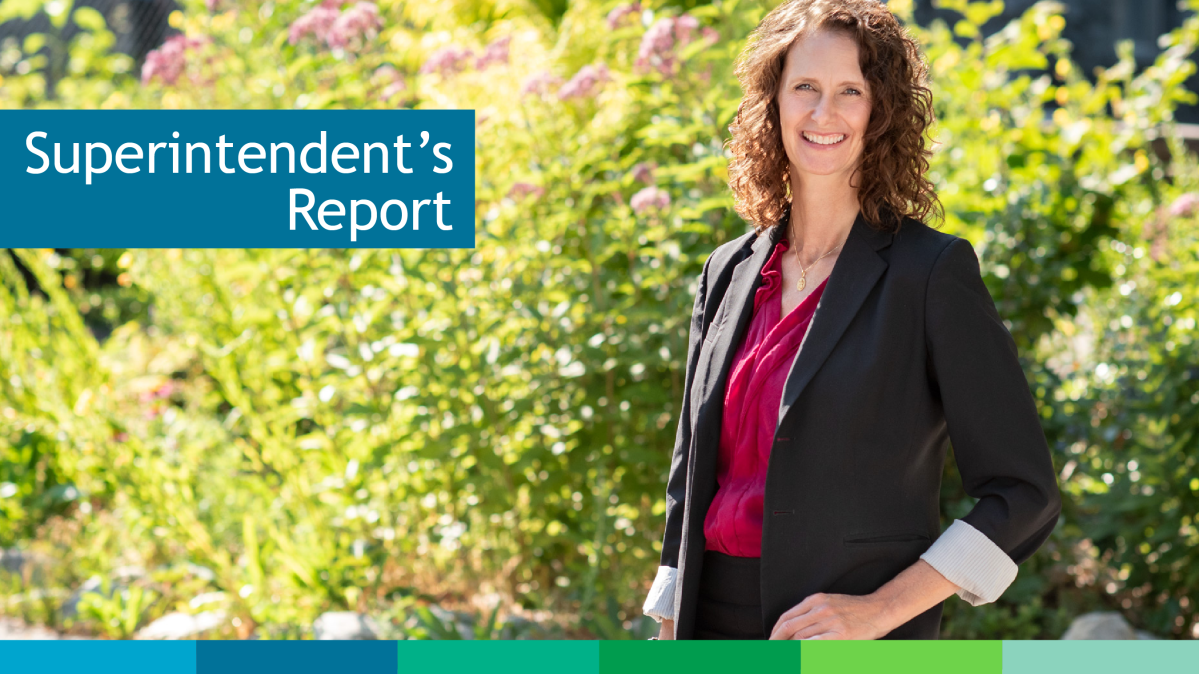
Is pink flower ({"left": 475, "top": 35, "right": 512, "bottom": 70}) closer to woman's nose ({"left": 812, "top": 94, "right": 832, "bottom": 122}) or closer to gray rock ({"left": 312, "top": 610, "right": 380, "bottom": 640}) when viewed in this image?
gray rock ({"left": 312, "top": 610, "right": 380, "bottom": 640})

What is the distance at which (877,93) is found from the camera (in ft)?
5.25

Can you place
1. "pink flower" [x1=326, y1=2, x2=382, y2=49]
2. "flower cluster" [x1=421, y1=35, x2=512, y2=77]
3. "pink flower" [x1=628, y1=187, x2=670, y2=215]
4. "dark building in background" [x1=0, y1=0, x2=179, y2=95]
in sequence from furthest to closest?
"dark building in background" [x1=0, y1=0, x2=179, y2=95] < "flower cluster" [x1=421, y1=35, x2=512, y2=77] < "pink flower" [x1=326, y1=2, x2=382, y2=49] < "pink flower" [x1=628, y1=187, x2=670, y2=215]

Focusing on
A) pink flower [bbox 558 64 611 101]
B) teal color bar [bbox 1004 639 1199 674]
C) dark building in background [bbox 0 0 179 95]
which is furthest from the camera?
dark building in background [bbox 0 0 179 95]

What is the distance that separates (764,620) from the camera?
61.0 inches

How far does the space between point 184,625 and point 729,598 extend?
9.56 ft

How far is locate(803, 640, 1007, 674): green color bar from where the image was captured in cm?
140

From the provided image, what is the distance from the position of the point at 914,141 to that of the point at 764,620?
79 cm

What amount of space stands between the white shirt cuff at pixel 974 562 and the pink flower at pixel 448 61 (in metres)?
2.56

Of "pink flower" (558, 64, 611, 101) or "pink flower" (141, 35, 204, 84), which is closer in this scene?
"pink flower" (558, 64, 611, 101)

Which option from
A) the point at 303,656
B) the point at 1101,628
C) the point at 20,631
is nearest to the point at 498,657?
the point at 303,656

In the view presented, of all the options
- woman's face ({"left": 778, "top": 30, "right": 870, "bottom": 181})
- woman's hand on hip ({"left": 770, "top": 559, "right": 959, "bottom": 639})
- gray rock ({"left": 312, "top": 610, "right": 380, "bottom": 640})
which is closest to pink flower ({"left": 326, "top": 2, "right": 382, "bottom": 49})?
gray rock ({"left": 312, "top": 610, "right": 380, "bottom": 640})

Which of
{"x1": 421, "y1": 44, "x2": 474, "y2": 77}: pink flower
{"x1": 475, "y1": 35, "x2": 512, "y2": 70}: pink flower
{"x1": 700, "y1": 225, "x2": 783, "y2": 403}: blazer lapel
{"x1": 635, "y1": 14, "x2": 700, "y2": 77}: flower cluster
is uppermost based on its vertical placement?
{"x1": 475, "y1": 35, "x2": 512, "y2": 70}: pink flower

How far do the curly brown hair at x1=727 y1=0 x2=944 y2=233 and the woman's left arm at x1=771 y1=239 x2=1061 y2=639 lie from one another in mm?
200

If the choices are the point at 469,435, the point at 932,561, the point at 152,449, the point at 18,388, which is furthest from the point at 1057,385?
the point at 18,388
